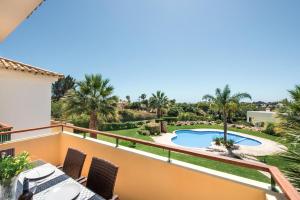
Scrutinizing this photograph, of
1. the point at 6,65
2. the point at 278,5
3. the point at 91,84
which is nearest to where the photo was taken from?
the point at 6,65

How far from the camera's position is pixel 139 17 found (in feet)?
40.2

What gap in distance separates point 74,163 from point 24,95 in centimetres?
545

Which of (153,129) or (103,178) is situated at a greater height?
(103,178)

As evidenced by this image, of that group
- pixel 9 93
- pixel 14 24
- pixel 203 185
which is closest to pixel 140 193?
pixel 203 185

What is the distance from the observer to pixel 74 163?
8.75ft

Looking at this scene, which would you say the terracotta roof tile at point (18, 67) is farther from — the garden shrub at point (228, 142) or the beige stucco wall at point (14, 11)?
the garden shrub at point (228, 142)

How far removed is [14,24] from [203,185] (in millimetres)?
3584

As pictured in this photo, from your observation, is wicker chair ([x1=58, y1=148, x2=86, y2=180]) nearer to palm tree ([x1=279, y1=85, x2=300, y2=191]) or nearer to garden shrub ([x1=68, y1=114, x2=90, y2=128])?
palm tree ([x1=279, y1=85, x2=300, y2=191])

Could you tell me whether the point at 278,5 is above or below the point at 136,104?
above

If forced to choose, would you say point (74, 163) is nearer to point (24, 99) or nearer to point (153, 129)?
point (24, 99)

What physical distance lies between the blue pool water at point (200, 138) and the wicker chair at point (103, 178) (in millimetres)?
13968

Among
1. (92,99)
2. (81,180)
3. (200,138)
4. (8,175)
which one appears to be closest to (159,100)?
(200,138)

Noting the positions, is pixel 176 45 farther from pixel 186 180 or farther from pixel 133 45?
pixel 186 180

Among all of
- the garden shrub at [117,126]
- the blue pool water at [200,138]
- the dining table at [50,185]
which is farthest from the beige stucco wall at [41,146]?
the garden shrub at [117,126]
